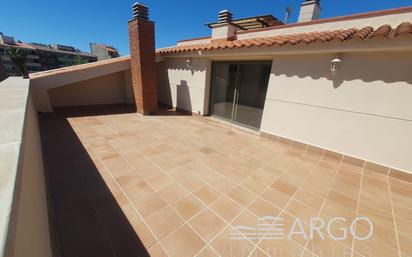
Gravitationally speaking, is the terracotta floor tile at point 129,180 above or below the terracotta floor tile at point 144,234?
above

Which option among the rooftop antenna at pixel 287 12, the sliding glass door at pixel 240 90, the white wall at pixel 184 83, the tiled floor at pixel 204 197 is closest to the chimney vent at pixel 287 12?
the rooftop antenna at pixel 287 12

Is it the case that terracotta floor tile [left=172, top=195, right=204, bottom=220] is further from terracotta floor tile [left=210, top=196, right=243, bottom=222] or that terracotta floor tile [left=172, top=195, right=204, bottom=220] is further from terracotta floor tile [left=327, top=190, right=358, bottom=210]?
terracotta floor tile [left=327, top=190, right=358, bottom=210]

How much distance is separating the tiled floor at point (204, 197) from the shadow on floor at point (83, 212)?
0.01 m

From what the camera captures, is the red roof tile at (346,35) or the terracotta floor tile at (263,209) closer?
the terracotta floor tile at (263,209)

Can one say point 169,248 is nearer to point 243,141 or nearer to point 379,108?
point 243,141

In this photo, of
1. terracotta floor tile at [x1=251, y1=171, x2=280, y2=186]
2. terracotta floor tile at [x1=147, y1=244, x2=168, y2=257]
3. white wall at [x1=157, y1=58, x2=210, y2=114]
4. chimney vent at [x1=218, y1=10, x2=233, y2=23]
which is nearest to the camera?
terracotta floor tile at [x1=147, y1=244, x2=168, y2=257]

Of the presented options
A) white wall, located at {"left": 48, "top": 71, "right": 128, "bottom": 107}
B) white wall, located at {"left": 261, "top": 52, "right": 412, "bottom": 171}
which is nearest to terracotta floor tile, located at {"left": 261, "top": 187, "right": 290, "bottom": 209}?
white wall, located at {"left": 261, "top": 52, "right": 412, "bottom": 171}

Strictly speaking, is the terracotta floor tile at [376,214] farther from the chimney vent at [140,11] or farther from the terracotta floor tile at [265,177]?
the chimney vent at [140,11]

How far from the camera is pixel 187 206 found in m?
2.45

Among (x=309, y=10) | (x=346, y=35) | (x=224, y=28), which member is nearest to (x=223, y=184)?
(x=346, y=35)

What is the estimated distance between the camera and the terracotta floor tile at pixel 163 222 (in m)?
2.05

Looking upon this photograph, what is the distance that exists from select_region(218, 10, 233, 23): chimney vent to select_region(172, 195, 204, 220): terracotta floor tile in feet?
22.5

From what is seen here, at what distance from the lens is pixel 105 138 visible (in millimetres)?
4461

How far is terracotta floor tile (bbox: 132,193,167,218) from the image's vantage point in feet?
7.59
